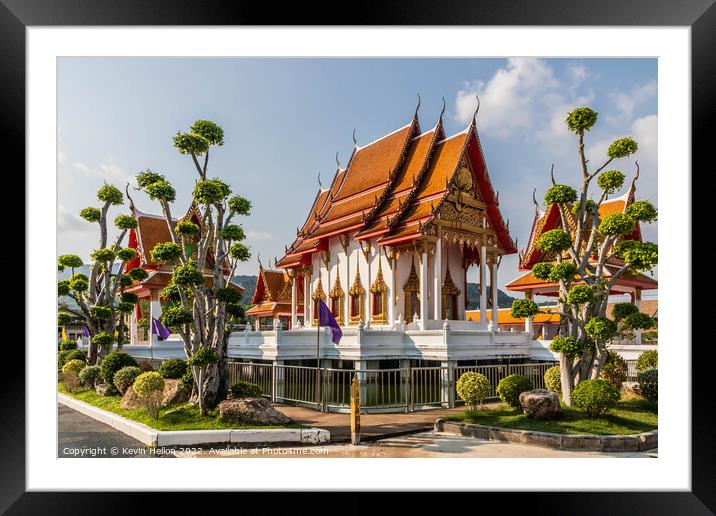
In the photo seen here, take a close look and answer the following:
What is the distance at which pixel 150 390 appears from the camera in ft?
32.6

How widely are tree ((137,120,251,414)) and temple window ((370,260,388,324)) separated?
9.32m

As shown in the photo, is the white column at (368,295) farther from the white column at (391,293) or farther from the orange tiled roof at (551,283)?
the orange tiled roof at (551,283)

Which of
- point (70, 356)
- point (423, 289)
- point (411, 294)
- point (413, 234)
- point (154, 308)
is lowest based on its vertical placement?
point (70, 356)

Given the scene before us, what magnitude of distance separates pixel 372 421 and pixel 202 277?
4166 mm

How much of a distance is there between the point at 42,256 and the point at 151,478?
345cm

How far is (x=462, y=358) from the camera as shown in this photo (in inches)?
596

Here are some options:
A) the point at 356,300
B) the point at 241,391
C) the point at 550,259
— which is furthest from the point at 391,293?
the point at 241,391

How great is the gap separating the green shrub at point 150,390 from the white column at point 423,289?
975 cm

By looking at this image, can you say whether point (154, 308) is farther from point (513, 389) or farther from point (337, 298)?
point (513, 389)

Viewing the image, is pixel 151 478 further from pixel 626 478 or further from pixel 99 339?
pixel 99 339

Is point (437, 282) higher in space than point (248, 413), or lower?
higher

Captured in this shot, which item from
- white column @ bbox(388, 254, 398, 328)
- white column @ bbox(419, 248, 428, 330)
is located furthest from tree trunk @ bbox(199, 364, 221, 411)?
white column @ bbox(388, 254, 398, 328)
